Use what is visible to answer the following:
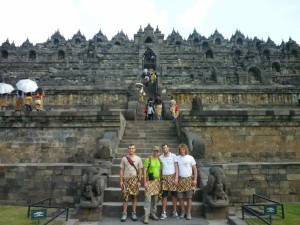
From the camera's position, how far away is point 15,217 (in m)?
7.94

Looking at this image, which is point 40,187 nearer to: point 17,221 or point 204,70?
point 17,221

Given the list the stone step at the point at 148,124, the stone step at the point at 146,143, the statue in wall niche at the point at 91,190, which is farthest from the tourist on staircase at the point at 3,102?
the statue in wall niche at the point at 91,190

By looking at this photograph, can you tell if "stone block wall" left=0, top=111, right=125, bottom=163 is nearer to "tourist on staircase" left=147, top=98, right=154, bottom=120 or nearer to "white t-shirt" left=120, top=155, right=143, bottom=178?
"tourist on staircase" left=147, top=98, right=154, bottom=120

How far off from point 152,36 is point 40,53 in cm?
1761

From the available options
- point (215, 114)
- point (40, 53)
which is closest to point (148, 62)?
point (40, 53)

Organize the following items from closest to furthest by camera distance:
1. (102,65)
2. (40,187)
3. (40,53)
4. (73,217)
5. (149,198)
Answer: (149,198) → (73,217) → (40,187) → (102,65) → (40,53)

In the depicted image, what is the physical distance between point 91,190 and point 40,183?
285 cm

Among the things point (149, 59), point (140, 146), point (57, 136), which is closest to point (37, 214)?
point (140, 146)

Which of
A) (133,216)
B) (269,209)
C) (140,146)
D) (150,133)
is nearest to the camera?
(269,209)

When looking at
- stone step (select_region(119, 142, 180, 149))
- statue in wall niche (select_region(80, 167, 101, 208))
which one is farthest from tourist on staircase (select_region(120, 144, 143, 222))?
stone step (select_region(119, 142, 180, 149))

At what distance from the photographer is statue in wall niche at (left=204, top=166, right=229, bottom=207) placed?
7.77 m

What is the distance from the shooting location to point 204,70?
30594mm

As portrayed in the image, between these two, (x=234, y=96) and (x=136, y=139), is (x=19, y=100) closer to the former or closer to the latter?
(x=136, y=139)

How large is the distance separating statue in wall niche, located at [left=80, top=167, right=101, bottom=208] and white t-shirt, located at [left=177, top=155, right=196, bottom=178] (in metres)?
2.22
